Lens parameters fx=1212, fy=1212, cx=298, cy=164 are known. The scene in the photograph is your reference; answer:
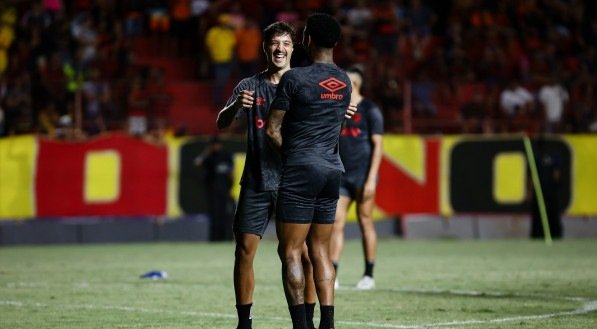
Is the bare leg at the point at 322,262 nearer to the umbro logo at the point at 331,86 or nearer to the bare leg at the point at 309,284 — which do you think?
the bare leg at the point at 309,284

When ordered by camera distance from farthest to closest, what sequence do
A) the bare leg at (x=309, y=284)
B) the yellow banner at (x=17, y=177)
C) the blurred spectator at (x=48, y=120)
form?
the blurred spectator at (x=48, y=120)
the yellow banner at (x=17, y=177)
the bare leg at (x=309, y=284)

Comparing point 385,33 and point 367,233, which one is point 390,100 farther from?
point 367,233

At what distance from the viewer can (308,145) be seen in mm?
8797

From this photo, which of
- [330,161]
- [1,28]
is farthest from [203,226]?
[330,161]

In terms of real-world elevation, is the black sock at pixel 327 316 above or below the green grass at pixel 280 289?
above

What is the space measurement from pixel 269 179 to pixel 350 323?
1913mm

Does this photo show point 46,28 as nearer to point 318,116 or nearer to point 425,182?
point 425,182

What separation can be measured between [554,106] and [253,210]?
18463 mm

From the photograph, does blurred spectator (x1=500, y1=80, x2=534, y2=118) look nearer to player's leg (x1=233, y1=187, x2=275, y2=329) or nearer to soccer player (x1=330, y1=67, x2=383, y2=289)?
soccer player (x1=330, y1=67, x2=383, y2=289)

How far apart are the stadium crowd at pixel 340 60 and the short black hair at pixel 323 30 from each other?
14.9m

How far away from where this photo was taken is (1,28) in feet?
89.6

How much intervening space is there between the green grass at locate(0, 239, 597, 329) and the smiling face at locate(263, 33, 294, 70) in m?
2.30

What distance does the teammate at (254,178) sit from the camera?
9.27 metres

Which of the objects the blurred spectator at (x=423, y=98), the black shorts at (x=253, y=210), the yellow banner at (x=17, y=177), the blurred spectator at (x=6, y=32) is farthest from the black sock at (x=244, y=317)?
the blurred spectator at (x=6, y=32)
